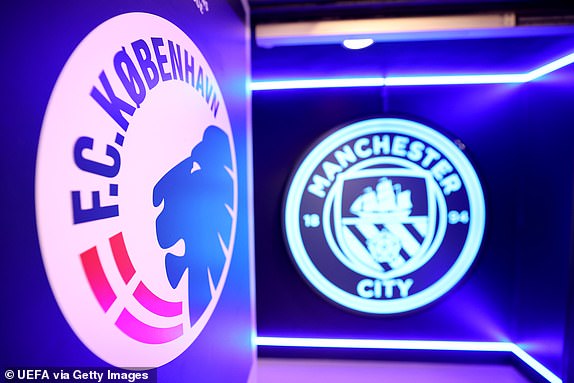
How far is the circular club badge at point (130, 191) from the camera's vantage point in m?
0.54

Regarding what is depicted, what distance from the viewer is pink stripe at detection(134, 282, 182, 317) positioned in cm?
74

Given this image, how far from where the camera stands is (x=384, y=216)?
8.54 ft

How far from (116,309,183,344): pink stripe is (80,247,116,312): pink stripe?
0.19 ft

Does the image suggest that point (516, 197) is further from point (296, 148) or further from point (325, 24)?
point (325, 24)

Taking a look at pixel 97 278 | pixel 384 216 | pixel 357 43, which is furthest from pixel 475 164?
pixel 97 278

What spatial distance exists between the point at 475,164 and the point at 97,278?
2.58 metres

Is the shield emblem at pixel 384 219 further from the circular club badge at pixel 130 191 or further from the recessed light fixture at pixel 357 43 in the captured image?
the circular club badge at pixel 130 191

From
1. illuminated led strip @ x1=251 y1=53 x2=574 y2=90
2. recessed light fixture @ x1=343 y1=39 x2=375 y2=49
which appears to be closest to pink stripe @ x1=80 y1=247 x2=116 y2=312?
recessed light fixture @ x1=343 y1=39 x2=375 y2=49

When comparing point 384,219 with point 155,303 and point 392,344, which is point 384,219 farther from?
point 155,303

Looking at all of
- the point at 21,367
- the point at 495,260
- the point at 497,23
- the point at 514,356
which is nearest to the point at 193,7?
the point at 21,367

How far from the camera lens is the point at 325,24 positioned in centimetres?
201

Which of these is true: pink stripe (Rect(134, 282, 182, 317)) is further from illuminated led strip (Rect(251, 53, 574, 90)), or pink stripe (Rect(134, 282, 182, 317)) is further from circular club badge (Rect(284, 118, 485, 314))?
illuminated led strip (Rect(251, 53, 574, 90))

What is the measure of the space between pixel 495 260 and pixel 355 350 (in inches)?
49.1

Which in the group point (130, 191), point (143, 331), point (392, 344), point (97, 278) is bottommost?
point (392, 344)
